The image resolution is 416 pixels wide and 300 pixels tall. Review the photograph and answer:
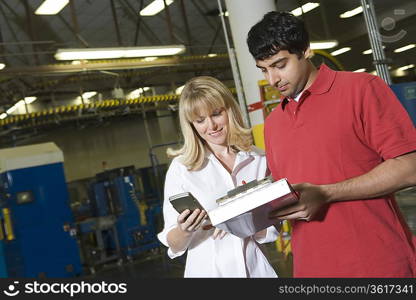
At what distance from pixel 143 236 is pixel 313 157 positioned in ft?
29.3

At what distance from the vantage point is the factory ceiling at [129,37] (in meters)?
9.17

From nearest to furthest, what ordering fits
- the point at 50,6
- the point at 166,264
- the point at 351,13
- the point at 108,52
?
the point at 108,52, the point at 166,264, the point at 50,6, the point at 351,13

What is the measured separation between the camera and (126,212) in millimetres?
9734

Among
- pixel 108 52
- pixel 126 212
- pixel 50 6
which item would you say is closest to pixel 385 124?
pixel 108 52

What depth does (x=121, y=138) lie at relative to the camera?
1777cm

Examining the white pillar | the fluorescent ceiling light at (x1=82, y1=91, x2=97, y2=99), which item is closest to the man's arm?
the white pillar

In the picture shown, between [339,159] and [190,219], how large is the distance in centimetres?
56

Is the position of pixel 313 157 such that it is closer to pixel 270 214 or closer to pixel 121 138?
pixel 270 214

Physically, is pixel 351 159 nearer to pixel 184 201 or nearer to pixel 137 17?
pixel 184 201

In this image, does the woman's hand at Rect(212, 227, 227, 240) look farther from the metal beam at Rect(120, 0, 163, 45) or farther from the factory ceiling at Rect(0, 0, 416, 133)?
the metal beam at Rect(120, 0, 163, 45)

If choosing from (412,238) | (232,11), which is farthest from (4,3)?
(412,238)

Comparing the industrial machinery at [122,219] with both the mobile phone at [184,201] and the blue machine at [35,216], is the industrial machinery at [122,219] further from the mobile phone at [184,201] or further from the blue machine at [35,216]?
the mobile phone at [184,201]

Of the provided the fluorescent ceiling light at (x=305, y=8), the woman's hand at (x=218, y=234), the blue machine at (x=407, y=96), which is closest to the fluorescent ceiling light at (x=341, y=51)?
the fluorescent ceiling light at (x=305, y=8)

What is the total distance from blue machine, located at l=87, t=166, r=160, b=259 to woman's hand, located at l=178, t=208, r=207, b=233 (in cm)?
826
